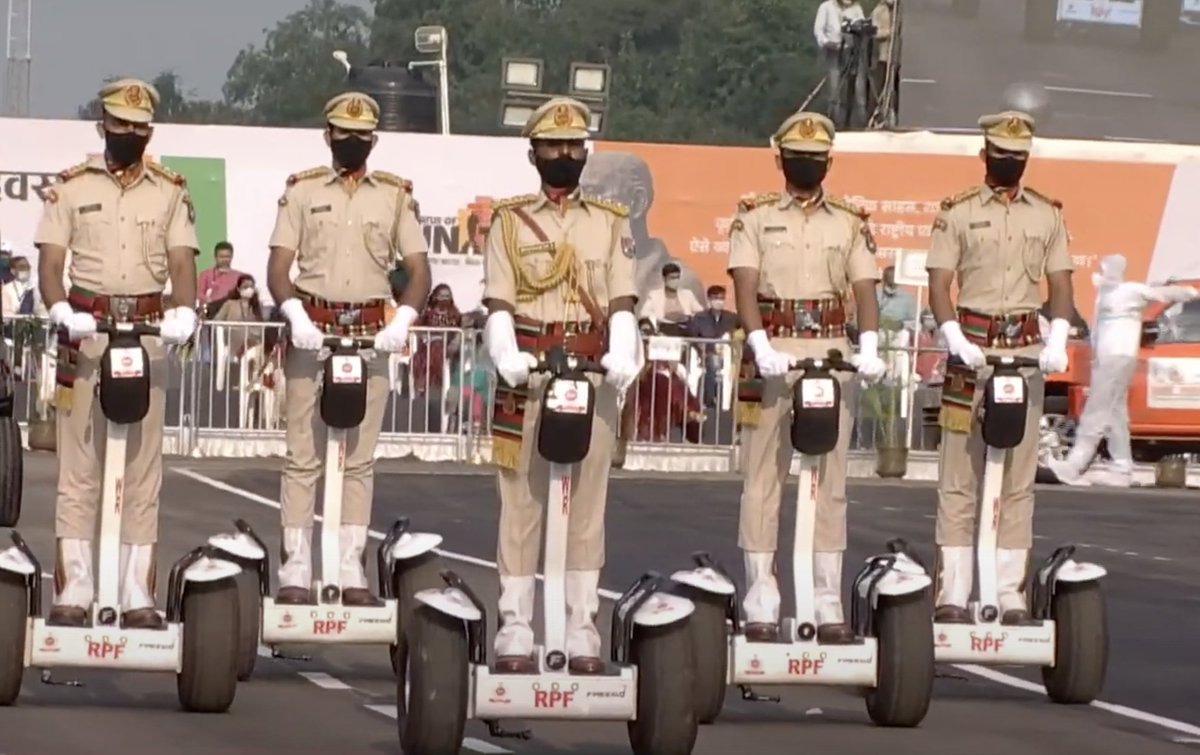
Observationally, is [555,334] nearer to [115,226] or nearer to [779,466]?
[779,466]

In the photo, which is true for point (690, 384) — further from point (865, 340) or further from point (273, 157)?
point (865, 340)

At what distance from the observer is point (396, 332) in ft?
45.8

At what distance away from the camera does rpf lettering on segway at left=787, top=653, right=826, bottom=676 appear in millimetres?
12977

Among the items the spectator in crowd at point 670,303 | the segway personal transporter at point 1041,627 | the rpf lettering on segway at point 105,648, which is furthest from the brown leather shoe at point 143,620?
the spectator in crowd at point 670,303

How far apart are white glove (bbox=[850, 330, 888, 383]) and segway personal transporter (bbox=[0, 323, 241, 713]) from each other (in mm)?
2636

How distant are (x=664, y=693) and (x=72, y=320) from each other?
9.56 feet

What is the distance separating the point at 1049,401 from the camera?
1246 inches

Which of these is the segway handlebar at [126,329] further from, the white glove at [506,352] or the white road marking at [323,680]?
the white road marking at [323,680]

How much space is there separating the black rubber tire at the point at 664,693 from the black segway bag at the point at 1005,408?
3008 mm

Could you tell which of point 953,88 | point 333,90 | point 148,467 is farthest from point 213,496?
point 333,90

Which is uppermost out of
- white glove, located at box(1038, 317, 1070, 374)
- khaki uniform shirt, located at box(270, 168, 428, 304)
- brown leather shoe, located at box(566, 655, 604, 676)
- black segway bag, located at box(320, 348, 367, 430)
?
khaki uniform shirt, located at box(270, 168, 428, 304)

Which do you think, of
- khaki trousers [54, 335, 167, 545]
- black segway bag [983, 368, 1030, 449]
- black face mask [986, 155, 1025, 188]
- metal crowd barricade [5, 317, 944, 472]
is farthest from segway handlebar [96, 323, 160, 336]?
metal crowd barricade [5, 317, 944, 472]

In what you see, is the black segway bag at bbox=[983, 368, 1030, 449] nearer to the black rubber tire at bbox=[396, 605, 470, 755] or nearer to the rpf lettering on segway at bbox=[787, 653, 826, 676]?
the rpf lettering on segway at bbox=[787, 653, 826, 676]

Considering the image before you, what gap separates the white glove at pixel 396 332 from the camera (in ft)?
45.8
